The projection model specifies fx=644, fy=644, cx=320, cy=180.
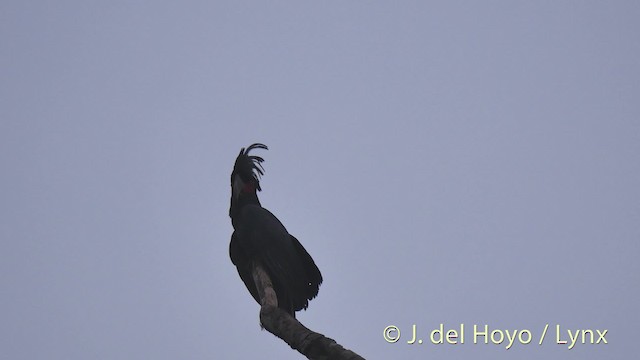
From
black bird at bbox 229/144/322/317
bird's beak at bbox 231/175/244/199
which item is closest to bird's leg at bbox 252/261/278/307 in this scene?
black bird at bbox 229/144/322/317

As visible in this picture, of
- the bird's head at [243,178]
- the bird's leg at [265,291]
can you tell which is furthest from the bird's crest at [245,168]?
the bird's leg at [265,291]

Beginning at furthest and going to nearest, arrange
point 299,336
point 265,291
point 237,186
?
point 237,186 < point 265,291 < point 299,336

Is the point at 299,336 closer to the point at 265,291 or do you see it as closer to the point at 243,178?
the point at 265,291

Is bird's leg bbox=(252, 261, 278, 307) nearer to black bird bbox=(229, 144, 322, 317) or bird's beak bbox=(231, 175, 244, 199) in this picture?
black bird bbox=(229, 144, 322, 317)

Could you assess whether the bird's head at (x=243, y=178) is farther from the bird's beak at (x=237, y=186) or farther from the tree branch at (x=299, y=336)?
the tree branch at (x=299, y=336)

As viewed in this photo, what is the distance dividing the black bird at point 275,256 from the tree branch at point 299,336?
2.28m

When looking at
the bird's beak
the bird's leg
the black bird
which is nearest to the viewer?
the bird's leg

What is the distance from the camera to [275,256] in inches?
269

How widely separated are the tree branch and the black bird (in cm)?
228

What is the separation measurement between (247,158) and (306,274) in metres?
1.87

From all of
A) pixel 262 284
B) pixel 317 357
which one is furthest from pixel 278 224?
pixel 317 357

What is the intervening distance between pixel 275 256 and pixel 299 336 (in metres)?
3.37

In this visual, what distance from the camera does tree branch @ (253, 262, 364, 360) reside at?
310 cm

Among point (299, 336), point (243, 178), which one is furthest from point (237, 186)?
point (299, 336)
